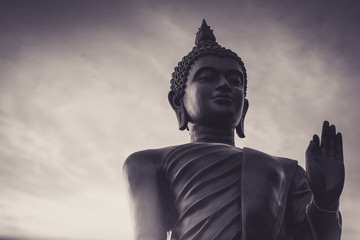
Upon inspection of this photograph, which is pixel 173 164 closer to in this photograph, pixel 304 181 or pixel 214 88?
pixel 214 88

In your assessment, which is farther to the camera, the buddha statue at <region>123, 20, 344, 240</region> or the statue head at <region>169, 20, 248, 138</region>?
the statue head at <region>169, 20, 248, 138</region>

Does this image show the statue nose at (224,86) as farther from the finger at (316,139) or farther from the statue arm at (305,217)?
the finger at (316,139)

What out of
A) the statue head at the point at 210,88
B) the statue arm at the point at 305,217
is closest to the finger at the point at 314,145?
the statue arm at the point at 305,217

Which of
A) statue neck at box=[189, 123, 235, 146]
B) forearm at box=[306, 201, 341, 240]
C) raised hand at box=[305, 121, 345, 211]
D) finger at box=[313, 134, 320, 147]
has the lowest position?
forearm at box=[306, 201, 341, 240]

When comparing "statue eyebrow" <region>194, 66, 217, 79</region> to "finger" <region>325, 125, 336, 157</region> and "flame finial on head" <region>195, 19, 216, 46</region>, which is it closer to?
"flame finial on head" <region>195, 19, 216, 46</region>

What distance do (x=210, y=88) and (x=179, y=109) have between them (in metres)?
0.64

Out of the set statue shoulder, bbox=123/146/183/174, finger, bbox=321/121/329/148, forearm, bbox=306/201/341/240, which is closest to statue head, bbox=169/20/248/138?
statue shoulder, bbox=123/146/183/174

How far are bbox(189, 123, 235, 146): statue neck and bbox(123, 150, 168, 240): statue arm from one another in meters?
0.61

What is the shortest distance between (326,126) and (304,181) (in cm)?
85

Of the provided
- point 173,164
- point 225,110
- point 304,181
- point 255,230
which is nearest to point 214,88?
point 225,110

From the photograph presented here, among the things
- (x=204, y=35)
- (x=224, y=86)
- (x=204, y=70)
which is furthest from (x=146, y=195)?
(x=204, y=35)

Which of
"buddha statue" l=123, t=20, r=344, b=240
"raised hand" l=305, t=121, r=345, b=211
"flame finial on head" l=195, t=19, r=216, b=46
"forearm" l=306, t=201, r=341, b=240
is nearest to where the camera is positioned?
"raised hand" l=305, t=121, r=345, b=211

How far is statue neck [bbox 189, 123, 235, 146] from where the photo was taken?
4.98 m

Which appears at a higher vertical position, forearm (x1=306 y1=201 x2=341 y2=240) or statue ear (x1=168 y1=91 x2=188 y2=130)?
statue ear (x1=168 y1=91 x2=188 y2=130)
